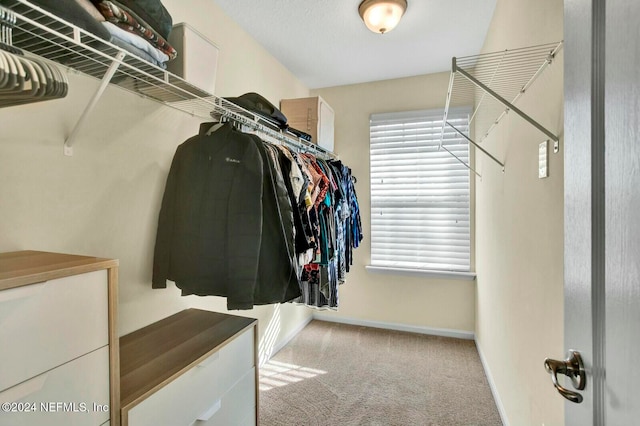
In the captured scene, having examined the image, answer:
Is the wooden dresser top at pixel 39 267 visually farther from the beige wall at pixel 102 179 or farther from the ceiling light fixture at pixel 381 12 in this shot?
the ceiling light fixture at pixel 381 12

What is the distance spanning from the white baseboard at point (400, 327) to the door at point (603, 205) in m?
2.61

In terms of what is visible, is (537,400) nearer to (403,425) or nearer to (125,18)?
(403,425)

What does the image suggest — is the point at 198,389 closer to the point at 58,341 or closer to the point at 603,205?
the point at 58,341

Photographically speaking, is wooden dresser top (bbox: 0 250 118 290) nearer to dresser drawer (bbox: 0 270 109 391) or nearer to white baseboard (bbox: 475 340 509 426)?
dresser drawer (bbox: 0 270 109 391)

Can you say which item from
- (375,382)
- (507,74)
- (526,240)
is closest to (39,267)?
(526,240)

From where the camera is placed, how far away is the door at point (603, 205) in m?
0.45

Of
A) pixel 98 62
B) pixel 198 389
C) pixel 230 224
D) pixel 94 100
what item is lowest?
pixel 198 389

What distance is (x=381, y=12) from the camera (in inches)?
74.8

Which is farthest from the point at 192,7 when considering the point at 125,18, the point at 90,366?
the point at 90,366

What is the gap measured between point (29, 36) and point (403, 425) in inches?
96.7

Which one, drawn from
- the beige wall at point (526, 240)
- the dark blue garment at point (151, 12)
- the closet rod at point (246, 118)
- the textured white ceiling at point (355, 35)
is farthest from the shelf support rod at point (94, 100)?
the beige wall at point (526, 240)

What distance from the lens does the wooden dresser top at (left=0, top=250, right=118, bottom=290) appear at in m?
0.63

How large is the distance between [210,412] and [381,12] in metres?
2.34

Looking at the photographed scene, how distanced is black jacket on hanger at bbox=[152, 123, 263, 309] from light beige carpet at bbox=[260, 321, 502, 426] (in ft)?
3.71
